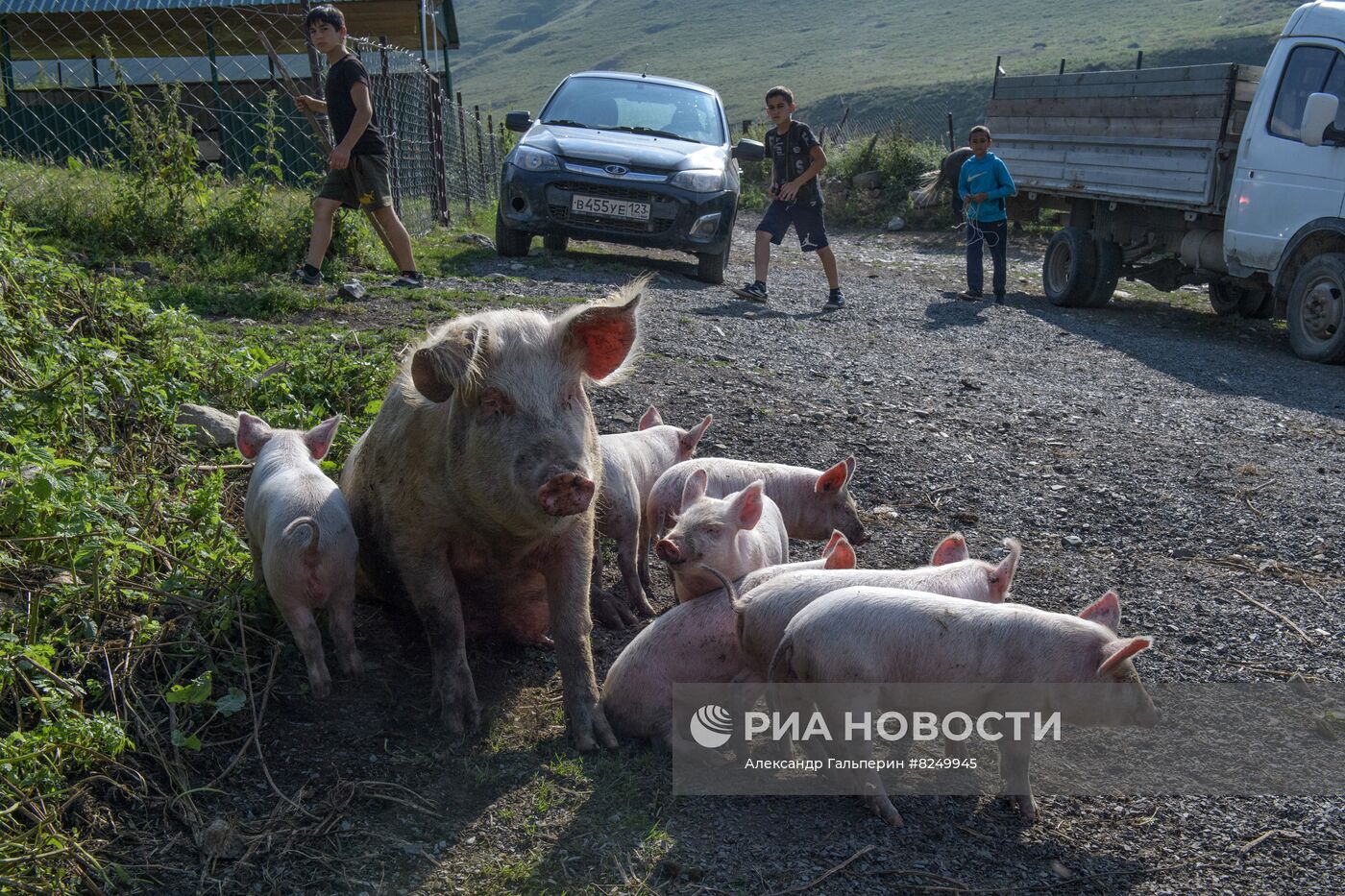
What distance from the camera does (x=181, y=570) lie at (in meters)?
3.77

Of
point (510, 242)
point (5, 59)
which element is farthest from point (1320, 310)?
point (5, 59)

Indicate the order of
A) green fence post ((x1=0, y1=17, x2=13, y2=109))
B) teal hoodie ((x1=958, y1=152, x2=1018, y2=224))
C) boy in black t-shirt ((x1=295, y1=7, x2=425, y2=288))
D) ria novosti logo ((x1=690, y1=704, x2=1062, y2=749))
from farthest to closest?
green fence post ((x1=0, y1=17, x2=13, y2=109))
teal hoodie ((x1=958, y1=152, x2=1018, y2=224))
boy in black t-shirt ((x1=295, y1=7, x2=425, y2=288))
ria novosti logo ((x1=690, y1=704, x2=1062, y2=749))

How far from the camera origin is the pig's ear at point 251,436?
4.21 m

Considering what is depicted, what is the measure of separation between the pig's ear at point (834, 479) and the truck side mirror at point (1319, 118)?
21.5 feet

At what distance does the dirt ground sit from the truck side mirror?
6.00 ft

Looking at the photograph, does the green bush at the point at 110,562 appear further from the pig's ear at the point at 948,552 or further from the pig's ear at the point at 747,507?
the pig's ear at the point at 948,552

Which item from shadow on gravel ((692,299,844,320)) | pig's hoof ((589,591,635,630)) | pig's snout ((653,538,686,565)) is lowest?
shadow on gravel ((692,299,844,320))

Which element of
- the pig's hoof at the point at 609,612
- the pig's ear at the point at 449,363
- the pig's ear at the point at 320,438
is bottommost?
the pig's hoof at the point at 609,612

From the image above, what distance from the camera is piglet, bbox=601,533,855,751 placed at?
11.4 ft

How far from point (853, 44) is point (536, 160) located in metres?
78.6

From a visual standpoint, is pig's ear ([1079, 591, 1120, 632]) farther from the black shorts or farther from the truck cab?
the black shorts

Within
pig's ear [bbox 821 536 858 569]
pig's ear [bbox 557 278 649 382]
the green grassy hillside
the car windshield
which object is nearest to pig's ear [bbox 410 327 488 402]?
pig's ear [bbox 557 278 649 382]

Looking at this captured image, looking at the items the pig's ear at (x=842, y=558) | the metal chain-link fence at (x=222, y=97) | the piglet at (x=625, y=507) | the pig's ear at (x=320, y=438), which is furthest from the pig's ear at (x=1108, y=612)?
the metal chain-link fence at (x=222, y=97)

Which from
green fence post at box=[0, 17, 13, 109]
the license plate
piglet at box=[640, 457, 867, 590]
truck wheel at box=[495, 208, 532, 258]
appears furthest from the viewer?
green fence post at box=[0, 17, 13, 109]
